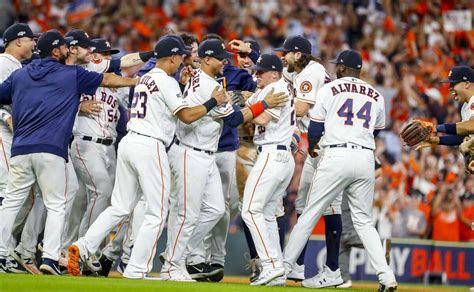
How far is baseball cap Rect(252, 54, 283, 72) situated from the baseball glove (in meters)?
1.51

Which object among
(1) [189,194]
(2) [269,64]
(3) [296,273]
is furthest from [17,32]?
A: (3) [296,273]

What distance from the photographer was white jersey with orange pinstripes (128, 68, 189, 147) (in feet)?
33.4

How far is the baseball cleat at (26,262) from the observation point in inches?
429

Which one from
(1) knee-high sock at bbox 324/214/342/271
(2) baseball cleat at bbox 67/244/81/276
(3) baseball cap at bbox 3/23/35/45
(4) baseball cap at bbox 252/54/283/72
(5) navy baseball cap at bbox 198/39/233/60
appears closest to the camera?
(2) baseball cleat at bbox 67/244/81/276

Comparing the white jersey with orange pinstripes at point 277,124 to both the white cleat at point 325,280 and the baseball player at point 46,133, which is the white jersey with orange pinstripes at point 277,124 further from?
the baseball player at point 46,133

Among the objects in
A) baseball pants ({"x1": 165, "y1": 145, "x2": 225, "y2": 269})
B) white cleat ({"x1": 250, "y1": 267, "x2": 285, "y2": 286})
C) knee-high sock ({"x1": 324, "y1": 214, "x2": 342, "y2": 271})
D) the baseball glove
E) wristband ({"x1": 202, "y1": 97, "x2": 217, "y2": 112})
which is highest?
wristband ({"x1": 202, "y1": 97, "x2": 217, "y2": 112})

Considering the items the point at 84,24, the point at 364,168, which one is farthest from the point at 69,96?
the point at 84,24

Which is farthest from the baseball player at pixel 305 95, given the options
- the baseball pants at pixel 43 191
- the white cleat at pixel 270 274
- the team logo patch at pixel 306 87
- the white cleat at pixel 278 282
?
the baseball pants at pixel 43 191

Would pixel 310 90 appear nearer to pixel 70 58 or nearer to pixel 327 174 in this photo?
pixel 327 174

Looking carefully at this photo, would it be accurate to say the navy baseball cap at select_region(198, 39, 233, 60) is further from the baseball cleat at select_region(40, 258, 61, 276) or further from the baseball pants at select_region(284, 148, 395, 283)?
the baseball cleat at select_region(40, 258, 61, 276)

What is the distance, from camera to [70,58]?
36.0 feet

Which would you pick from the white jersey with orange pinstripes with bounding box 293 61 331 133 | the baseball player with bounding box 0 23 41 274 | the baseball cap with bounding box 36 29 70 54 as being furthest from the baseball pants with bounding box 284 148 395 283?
the baseball cap with bounding box 36 29 70 54

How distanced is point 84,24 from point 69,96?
11.7 meters

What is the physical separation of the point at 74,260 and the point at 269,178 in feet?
7.14
